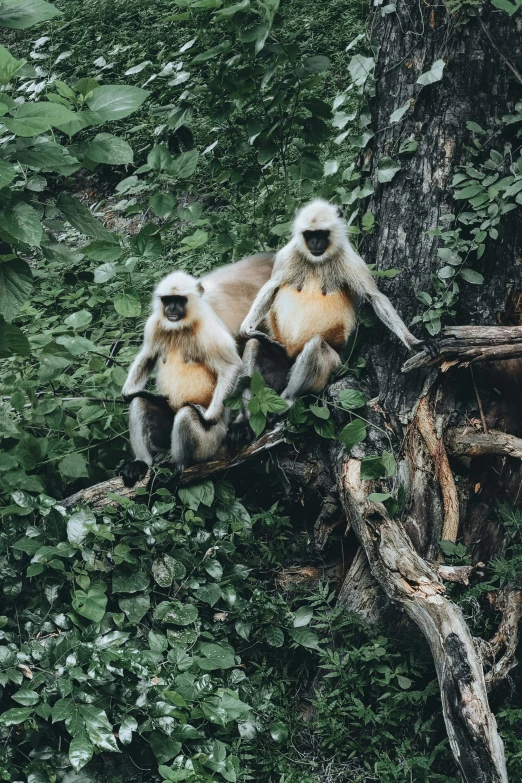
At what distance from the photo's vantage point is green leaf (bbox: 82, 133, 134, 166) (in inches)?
130

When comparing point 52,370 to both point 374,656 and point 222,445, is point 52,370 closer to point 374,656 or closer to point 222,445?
point 222,445

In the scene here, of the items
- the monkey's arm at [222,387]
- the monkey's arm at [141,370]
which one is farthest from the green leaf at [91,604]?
the monkey's arm at [141,370]

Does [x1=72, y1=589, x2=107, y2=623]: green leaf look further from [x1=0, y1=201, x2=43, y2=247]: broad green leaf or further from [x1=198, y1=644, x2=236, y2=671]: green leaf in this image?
[x1=0, y1=201, x2=43, y2=247]: broad green leaf

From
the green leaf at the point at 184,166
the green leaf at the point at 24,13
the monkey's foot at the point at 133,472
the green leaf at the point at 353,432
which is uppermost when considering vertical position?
the green leaf at the point at 24,13

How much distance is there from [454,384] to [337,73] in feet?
18.7

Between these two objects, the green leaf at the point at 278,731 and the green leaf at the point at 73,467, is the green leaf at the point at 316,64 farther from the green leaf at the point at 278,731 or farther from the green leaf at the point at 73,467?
the green leaf at the point at 278,731

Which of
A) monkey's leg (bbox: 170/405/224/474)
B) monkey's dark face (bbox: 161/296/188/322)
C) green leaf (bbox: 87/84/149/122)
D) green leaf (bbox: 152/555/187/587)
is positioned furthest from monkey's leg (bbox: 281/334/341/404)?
green leaf (bbox: 87/84/149/122)

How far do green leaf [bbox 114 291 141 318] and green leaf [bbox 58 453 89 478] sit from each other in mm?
824

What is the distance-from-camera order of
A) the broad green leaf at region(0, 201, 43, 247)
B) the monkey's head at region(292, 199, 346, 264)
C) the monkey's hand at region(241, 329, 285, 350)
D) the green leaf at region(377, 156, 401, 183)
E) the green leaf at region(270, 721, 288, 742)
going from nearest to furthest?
1. the broad green leaf at region(0, 201, 43, 247)
2. the green leaf at region(270, 721, 288, 742)
3. the green leaf at region(377, 156, 401, 183)
4. the monkey's head at region(292, 199, 346, 264)
5. the monkey's hand at region(241, 329, 285, 350)

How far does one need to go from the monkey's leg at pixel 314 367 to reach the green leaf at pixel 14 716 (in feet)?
6.56

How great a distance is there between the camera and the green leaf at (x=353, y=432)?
4.00 meters

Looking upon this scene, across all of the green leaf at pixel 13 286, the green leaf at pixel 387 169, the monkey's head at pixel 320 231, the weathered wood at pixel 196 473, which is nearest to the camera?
the green leaf at pixel 13 286

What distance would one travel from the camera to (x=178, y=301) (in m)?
4.52

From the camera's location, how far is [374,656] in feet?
13.2
